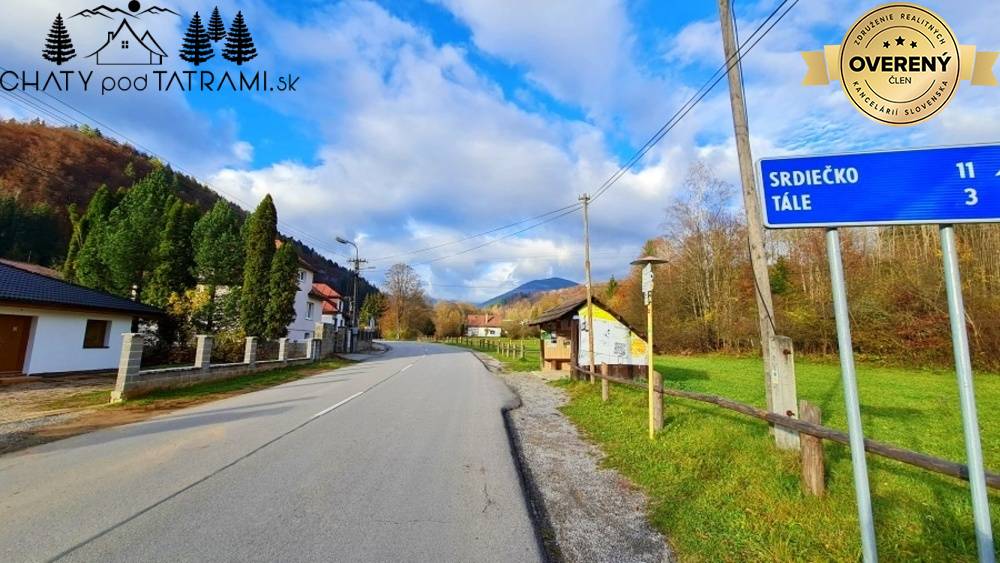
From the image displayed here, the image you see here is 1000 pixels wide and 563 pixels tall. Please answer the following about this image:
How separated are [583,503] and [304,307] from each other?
122 feet

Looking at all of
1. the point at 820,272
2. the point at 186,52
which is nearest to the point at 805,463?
the point at 186,52

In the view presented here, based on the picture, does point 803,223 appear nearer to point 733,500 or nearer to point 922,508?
point 733,500

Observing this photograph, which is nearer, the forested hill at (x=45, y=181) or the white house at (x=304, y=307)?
the white house at (x=304, y=307)

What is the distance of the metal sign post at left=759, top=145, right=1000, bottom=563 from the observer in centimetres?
199

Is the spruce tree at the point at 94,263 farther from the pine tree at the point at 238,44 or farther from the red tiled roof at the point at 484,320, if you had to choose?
the red tiled roof at the point at 484,320

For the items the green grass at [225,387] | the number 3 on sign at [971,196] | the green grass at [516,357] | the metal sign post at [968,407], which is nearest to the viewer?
the metal sign post at [968,407]

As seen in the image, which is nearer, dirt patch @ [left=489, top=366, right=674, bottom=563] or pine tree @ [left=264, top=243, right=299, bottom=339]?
dirt patch @ [left=489, top=366, right=674, bottom=563]

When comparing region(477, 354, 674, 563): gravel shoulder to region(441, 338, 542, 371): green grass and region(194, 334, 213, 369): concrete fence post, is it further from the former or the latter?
region(441, 338, 542, 371): green grass

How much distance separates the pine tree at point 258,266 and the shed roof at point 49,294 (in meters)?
5.26

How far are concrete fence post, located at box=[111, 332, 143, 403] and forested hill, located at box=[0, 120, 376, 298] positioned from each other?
135 ft

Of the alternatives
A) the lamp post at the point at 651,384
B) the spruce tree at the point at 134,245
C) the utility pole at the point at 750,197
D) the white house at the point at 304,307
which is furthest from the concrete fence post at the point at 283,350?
the utility pole at the point at 750,197

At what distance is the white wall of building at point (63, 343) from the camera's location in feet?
52.9

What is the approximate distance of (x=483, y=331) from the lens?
114250 millimetres

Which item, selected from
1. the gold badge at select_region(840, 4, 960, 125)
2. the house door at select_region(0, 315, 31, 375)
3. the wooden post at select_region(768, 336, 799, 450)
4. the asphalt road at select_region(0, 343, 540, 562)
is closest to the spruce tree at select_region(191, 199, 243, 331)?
the house door at select_region(0, 315, 31, 375)
